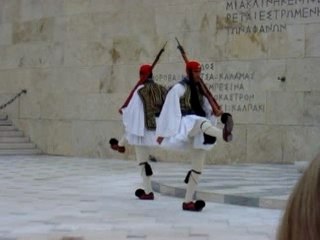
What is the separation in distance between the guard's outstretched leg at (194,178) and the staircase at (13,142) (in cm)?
962

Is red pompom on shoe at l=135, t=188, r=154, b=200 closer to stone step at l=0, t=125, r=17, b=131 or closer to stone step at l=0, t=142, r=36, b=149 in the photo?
stone step at l=0, t=142, r=36, b=149

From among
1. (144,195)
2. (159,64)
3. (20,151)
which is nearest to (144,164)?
(144,195)

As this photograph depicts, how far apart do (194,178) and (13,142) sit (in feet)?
34.2

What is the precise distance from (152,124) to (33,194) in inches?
86.6

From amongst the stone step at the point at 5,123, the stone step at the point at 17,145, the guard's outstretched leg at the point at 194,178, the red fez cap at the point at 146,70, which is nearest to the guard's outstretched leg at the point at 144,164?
the guard's outstretched leg at the point at 194,178

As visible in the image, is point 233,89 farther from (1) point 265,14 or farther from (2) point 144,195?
(2) point 144,195

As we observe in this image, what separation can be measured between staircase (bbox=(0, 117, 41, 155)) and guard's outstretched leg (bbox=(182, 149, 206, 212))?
962 centimetres

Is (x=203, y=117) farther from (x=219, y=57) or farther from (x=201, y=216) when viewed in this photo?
(x=219, y=57)

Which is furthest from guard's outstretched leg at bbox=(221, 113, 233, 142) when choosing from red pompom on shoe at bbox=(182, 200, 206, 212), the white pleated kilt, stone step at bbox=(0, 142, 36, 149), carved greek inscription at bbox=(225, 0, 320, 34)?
stone step at bbox=(0, 142, 36, 149)

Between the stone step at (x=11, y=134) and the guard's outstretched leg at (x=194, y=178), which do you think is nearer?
the guard's outstretched leg at (x=194, y=178)

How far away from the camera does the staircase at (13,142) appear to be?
1675cm

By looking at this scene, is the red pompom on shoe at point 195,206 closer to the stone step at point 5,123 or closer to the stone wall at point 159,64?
the stone wall at point 159,64

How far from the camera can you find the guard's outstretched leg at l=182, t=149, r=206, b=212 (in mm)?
7434

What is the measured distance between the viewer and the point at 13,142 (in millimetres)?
17094
